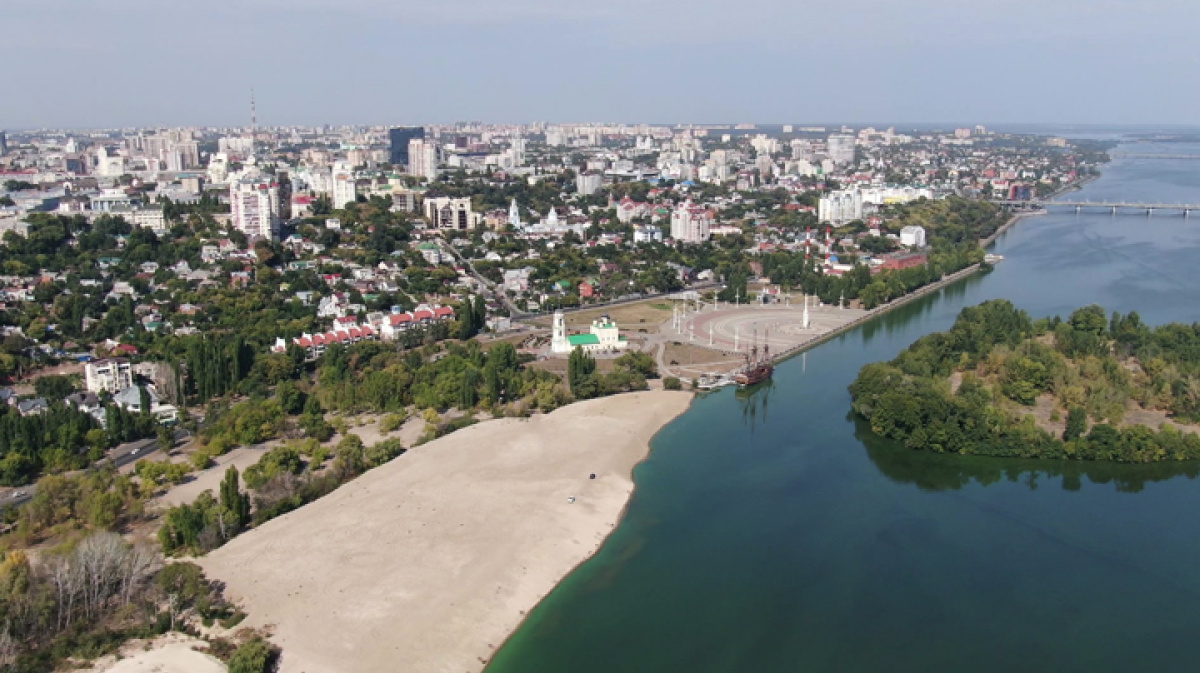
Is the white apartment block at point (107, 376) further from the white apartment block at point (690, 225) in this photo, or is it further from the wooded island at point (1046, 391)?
Result: the white apartment block at point (690, 225)

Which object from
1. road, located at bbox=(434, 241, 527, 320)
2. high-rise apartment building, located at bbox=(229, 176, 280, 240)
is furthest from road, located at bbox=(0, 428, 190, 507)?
high-rise apartment building, located at bbox=(229, 176, 280, 240)

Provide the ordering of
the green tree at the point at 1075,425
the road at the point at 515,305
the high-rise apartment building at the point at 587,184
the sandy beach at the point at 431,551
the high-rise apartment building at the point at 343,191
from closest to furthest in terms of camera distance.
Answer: the sandy beach at the point at 431,551, the green tree at the point at 1075,425, the road at the point at 515,305, the high-rise apartment building at the point at 343,191, the high-rise apartment building at the point at 587,184

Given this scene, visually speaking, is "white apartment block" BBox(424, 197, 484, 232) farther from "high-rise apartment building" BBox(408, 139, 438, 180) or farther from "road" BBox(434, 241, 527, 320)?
"high-rise apartment building" BBox(408, 139, 438, 180)

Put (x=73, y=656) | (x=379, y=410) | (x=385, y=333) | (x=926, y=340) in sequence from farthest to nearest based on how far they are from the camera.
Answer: (x=385, y=333), (x=926, y=340), (x=379, y=410), (x=73, y=656)

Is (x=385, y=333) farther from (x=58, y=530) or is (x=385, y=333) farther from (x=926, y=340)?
(x=926, y=340)

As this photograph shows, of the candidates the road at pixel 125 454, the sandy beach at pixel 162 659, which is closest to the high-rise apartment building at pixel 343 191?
the road at pixel 125 454

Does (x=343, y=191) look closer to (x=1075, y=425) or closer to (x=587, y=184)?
(x=587, y=184)

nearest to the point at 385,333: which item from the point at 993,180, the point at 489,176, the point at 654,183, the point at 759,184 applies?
the point at 489,176
